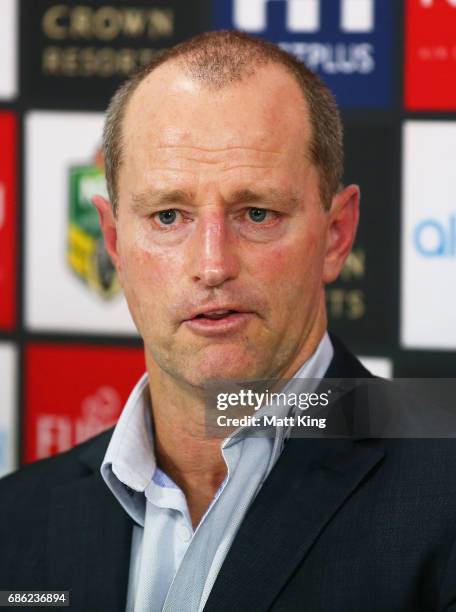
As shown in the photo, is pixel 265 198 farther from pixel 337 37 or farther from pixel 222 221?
pixel 337 37

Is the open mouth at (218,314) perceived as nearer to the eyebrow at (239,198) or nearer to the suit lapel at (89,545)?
the eyebrow at (239,198)

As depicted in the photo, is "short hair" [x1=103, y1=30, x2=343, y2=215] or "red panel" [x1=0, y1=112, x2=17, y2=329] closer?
"short hair" [x1=103, y1=30, x2=343, y2=215]

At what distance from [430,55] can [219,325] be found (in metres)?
0.85

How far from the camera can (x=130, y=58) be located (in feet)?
6.47

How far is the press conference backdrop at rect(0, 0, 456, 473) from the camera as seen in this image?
5.94ft

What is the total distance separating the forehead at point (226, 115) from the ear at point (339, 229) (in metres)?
0.13

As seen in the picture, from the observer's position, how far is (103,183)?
2.00 metres

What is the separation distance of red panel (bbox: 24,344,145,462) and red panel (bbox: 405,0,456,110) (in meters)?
0.75

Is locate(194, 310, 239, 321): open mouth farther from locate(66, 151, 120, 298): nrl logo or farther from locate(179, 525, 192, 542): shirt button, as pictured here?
locate(66, 151, 120, 298): nrl logo

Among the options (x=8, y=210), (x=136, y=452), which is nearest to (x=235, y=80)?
(x=136, y=452)

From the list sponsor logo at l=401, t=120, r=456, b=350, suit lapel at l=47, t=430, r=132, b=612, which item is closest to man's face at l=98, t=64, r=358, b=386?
suit lapel at l=47, t=430, r=132, b=612

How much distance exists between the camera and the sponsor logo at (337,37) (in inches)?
71.7

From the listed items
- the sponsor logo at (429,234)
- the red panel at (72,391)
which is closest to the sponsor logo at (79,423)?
the red panel at (72,391)

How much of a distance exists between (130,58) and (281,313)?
3.06 ft
